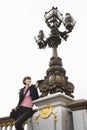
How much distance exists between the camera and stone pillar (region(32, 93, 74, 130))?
4.36m

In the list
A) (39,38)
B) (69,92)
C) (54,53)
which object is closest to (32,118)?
(69,92)

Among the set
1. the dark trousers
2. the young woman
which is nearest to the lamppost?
the young woman

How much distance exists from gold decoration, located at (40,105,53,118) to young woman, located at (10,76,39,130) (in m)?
0.31

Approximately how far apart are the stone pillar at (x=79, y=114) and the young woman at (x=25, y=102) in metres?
0.92

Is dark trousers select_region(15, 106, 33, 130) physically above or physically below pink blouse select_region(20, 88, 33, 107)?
below

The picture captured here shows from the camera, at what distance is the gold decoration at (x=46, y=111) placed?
4.56m

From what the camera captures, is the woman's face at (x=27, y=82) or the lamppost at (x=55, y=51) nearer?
the lamppost at (x=55, y=51)

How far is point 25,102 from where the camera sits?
16.1 ft

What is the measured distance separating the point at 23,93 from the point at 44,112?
68cm

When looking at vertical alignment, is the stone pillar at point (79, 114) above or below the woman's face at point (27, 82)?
below

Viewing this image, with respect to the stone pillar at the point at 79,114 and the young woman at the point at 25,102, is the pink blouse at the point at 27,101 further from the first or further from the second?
the stone pillar at the point at 79,114

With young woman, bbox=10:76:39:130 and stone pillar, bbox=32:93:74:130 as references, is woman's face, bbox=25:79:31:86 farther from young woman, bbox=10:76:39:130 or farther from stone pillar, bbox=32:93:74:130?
stone pillar, bbox=32:93:74:130

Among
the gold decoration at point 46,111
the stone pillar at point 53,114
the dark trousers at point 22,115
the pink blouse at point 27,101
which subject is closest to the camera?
the stone pillar at point 53,114

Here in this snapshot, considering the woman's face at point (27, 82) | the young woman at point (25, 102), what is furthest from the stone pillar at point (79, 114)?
the woman's face at point (27, 82)
